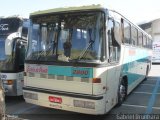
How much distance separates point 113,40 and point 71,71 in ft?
4.42

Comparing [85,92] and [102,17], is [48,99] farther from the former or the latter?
[102,17]

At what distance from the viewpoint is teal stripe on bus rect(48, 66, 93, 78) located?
5.98 meters

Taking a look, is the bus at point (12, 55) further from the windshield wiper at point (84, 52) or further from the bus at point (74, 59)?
the windshield wiper at point (84, 52)

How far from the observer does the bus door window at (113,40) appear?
20.9 ft

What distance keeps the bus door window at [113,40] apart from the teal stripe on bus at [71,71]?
2.66 ft

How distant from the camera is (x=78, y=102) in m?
6.12

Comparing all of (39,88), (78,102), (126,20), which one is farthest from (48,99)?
(126,20)

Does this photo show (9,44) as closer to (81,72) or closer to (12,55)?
(12,55)

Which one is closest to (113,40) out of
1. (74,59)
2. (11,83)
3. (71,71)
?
(74,59)

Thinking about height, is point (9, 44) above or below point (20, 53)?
above

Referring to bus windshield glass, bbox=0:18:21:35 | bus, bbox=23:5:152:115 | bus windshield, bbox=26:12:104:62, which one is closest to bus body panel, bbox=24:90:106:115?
bus, bbox=23:5:152:115

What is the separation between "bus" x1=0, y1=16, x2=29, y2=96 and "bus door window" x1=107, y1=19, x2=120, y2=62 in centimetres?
315

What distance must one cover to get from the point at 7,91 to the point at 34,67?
192 cm

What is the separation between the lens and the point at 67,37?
21.2 feet
